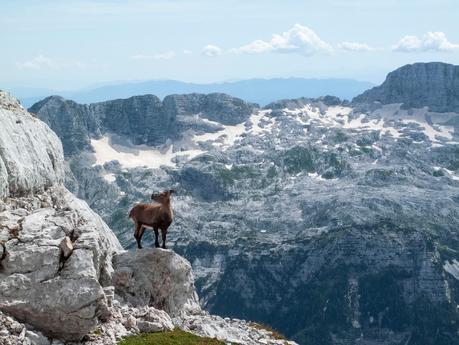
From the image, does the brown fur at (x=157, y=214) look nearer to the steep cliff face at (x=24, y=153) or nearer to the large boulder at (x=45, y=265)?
the large boulder at (x=45, y=265)

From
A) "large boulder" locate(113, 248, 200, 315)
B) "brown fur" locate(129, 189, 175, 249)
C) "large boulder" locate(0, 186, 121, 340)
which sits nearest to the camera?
"large boulder" locate(0, 186, 121, 340)

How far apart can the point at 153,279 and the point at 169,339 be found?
867 cm

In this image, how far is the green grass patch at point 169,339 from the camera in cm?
3434

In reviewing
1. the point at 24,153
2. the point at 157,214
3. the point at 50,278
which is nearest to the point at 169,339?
the point at 50,278

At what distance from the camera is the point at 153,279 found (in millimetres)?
43906

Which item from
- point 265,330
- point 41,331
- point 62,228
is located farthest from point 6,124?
point 265,330

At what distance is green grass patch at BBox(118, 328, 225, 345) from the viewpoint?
34.3 meters

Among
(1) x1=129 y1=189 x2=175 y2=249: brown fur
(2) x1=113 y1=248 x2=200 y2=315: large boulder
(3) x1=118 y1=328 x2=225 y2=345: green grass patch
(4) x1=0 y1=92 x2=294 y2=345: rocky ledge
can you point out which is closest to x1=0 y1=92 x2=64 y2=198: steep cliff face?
(4) x1=0 y1=92 x2=294 y2=345: rocky ledge

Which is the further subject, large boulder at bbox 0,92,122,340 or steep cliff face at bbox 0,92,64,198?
steep cliff face at bbox 0,92,64,198

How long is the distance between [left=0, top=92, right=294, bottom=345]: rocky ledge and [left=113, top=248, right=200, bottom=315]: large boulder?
2.8 inches

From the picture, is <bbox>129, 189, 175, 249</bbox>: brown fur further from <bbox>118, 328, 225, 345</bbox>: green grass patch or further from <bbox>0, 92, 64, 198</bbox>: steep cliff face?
<bbox>118, 328, 225, 345</bbox>: green grass patch

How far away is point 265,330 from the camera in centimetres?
4716

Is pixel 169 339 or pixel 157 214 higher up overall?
pixel 157 214

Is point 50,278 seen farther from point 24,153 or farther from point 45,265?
point 24,153
